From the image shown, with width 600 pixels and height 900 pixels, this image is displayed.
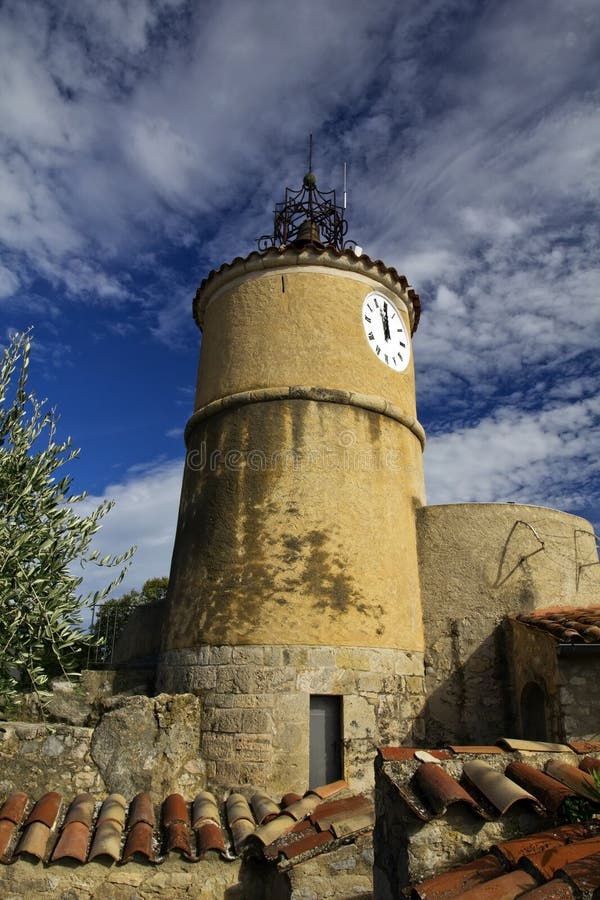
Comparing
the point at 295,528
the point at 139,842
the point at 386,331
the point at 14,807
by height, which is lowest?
the point at 139,842

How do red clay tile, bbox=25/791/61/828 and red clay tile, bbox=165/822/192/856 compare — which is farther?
red clay tile, bbox=25/791/61/828

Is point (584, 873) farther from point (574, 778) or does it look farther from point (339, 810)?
point (339, 810)

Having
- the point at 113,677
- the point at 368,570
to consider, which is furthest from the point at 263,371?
the point at 113,677

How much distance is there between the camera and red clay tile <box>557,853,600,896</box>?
2940 mm

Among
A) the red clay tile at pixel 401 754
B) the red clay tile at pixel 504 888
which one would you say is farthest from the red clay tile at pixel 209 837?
the red clay tile at pixel 504 888

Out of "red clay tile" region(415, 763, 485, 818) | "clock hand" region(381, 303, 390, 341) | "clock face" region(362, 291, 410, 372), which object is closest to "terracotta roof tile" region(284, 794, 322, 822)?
"red clay tile" region(415, 763, 485, 818)

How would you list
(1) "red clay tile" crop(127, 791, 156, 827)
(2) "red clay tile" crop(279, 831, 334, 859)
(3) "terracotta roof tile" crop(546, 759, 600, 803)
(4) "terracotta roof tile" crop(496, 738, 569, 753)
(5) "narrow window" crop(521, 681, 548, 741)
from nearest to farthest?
(3) "terracotta roof tile" crop(546, 759, 600, 803) < (4) "terracotta roof tile" crop(496, 738, 569, 753) < (2) "red clay tile" crop(279, 831, 334, 859) < (1) "red clay tile" crop(127, 791, 156, 827) < (5) "narrow window" crop(521, 681, 548, 741)

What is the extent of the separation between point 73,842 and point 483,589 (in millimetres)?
5956

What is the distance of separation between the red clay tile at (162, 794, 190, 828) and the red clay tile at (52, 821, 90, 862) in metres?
0.78

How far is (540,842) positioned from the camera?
3496 millimetres

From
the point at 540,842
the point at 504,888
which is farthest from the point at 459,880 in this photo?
the point at 540,842

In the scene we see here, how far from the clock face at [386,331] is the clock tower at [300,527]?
3 cm

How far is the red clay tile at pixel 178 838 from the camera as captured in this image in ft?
19.4

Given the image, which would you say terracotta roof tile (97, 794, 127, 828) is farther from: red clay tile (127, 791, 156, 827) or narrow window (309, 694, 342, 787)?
narrow window (309, 694, 342, 787)
